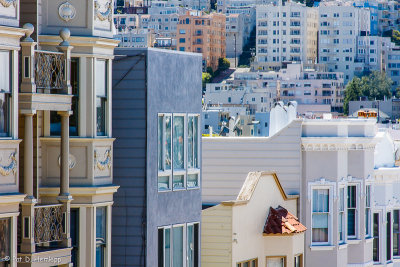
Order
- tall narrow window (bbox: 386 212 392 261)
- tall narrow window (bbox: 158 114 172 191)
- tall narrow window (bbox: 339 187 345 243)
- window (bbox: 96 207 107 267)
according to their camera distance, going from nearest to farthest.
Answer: window (bbox: 96 207 107 267) < tall narrow window (bbox: 158 114 172 191) < tall narrow window (bbox: 339 187 345 243) < tall narrow window (bbox: 386 212 392 261)

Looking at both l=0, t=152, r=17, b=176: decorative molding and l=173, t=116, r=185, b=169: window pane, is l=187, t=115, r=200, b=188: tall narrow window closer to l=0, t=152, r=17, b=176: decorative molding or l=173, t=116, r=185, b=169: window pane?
l=173, t=116, r=185, b=169: window pane

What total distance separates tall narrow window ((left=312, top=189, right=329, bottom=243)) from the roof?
253cm

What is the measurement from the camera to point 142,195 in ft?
67.7

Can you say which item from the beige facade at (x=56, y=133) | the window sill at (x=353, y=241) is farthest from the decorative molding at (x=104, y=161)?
the window sill at (x=353, y=241)

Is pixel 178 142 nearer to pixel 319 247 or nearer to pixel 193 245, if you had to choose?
pixel 193 245

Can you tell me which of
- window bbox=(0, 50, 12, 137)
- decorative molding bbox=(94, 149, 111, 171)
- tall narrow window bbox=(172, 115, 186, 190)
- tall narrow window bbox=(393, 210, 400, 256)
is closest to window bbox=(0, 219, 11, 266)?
window bbox=(0, 50, 12, 137)

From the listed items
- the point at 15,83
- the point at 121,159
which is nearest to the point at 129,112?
the point at 121,159

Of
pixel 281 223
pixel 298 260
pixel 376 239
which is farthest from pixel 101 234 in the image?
pixel 376 239

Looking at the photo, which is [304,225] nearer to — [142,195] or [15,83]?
[142,195]

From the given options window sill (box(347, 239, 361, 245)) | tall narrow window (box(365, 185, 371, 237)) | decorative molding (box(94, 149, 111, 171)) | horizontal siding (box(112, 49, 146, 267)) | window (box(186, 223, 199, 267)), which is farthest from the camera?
tall narrow window (box(365, 185, 371, 237))

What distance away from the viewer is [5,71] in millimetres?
16812

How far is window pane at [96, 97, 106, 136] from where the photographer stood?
1916 cm

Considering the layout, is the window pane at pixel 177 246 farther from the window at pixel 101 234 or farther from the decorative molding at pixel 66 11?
the decorative molding at pixel 66 11

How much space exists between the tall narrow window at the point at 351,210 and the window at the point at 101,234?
11811mm
